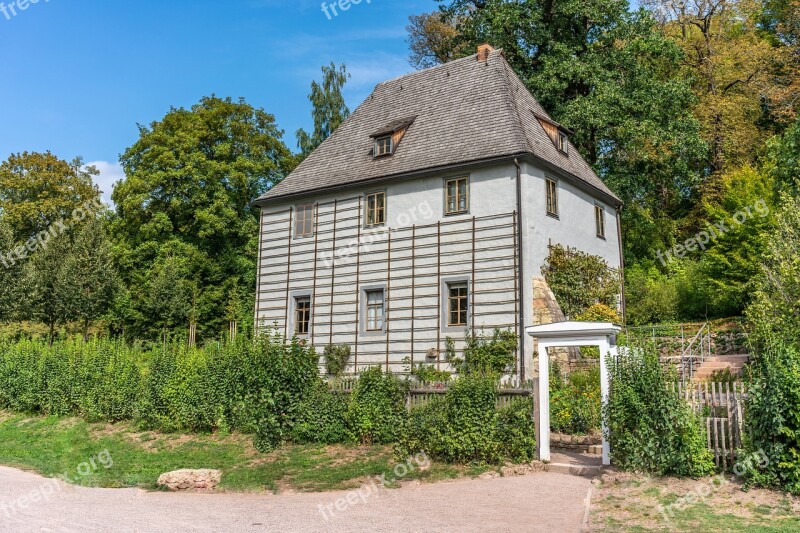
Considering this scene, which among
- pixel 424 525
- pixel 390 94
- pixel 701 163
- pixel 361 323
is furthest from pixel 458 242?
pixel 701 163

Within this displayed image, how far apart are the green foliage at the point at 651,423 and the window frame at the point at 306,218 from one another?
597 inches

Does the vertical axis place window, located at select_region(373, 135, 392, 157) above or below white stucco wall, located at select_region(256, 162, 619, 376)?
above

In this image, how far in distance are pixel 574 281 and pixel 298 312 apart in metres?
9.72

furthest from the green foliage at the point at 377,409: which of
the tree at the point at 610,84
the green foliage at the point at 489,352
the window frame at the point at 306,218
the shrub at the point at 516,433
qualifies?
the tree at the point at 610,84

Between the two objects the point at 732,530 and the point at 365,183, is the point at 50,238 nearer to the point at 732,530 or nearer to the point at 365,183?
the point at 365,183

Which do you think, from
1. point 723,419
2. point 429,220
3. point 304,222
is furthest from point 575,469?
point 304,222

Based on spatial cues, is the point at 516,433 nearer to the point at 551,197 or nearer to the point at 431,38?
the point at 551,197

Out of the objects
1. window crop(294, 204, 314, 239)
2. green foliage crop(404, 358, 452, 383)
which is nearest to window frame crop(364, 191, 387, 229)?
window crop(294, 204, 314, 239)

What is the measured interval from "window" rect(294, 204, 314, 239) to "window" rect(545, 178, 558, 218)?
333 inches

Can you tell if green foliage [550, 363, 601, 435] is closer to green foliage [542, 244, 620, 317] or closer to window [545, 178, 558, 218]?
green foliage [542, 244, 620, 317]

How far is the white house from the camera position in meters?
21.4

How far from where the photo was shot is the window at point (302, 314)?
25391mm

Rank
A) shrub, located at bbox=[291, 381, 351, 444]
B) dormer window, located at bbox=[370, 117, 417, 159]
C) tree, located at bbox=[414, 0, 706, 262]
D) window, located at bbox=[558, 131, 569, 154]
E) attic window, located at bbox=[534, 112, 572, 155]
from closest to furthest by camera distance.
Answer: shrub, located at bbox=[291, 381, 351, 444] < attic window, located at bbox=[534, 112, 572, 155] < dormer window, located at bbox=[370, 117, 417, 159] < window, located at bbox=[558, 131, 569, 154] < tree, located at bbox=[414, 0, 706, 262]

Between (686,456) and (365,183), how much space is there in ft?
50.4
